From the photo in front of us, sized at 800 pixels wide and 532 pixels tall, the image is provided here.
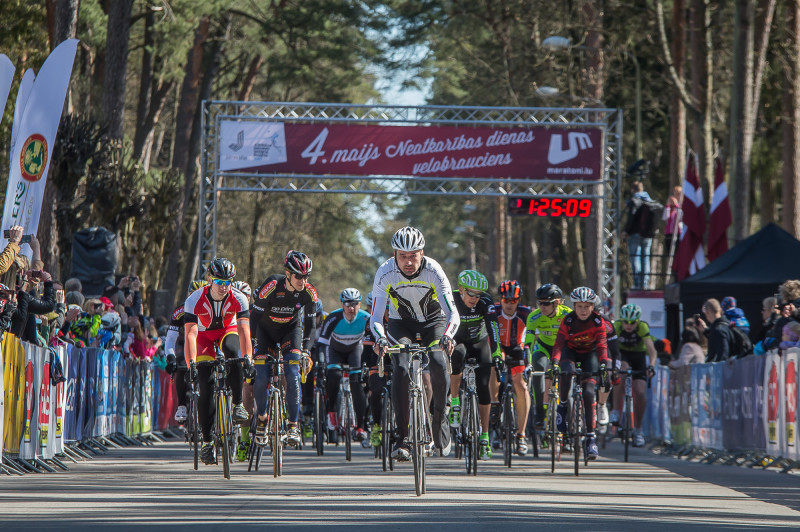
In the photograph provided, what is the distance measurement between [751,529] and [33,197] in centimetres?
1106

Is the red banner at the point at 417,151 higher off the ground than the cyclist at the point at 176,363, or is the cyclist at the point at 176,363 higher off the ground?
the red banner at the point at 417,151

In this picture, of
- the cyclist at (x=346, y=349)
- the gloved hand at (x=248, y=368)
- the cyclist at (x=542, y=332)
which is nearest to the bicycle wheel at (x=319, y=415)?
the cyclist at (x=346, y=349)

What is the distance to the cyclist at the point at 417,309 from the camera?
12242 millimetres

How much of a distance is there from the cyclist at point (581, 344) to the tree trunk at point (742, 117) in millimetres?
12939

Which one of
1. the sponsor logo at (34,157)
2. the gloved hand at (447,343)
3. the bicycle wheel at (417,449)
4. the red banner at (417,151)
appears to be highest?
the red banner at (417,151)

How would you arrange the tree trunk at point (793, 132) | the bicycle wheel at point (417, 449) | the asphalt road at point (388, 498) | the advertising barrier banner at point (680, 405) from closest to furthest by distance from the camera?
the asphalt road at point (388, 498)
the bicycle wheel at point (417, 449)
the advertising barrier banner at point (680, 405)
the tree trunk at point (793, 132)

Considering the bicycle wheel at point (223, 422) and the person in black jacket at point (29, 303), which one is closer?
the bicycle wheel at point (223, 422)

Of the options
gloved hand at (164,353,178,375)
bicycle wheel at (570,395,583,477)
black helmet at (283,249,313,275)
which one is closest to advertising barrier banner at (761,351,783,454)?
bicycle wheel at (570,395,583,477)

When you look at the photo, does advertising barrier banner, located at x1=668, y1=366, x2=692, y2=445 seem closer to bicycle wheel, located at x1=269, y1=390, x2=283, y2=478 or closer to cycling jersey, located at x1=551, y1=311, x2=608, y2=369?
cycling jersey, located at x1=551, y1=311, x2=608, y2=369

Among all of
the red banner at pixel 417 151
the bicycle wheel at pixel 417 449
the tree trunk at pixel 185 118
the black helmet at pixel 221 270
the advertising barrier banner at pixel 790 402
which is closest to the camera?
the bicycle wheel at pixel 417 449

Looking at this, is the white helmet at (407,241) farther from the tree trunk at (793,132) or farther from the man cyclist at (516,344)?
the tree trunk at (793,132)

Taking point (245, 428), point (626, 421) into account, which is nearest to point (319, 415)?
point (245, 428)

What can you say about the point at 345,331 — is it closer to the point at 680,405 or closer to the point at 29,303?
the point at 29,303

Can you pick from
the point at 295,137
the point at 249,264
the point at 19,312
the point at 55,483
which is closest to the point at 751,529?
the point at 55,483
